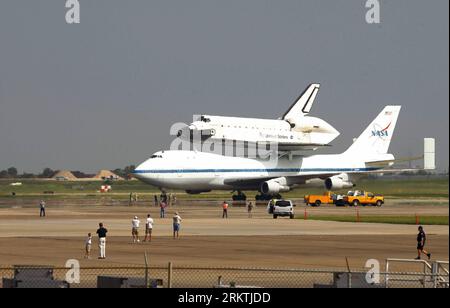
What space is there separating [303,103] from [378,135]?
78.5 ft

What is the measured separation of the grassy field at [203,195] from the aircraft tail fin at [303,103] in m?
13.9

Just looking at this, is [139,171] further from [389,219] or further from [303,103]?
[303,103]

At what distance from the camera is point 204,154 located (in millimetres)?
119250

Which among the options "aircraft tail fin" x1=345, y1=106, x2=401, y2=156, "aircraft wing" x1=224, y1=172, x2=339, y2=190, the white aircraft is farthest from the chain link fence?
"aircraft tail fin" x1=345, y1=106, x2=401, y2=156

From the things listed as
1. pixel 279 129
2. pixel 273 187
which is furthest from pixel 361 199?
pixel 279 129

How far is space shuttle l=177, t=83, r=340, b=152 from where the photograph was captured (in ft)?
461

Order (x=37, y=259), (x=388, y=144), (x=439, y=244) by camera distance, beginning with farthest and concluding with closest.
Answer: (x=388, y=144), (x=439, y=244), (x=37, y=259)

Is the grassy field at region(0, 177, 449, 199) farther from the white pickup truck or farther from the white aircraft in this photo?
the white pickup truck

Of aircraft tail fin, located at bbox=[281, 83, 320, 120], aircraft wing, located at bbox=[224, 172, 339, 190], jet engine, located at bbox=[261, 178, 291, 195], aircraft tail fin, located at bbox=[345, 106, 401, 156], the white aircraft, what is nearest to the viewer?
the white aircraft

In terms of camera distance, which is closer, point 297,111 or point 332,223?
point 332,223

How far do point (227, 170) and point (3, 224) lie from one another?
168ft

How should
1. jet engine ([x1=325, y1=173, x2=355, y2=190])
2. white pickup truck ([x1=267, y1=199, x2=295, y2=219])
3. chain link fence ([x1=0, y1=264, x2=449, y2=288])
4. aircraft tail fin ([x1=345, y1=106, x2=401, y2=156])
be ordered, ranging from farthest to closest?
aircraft tail fin ([x1=345, y1=106, x2=401, y2=156])
jet engine ([x1=325, y1=173, x2=355, y2=190])
white pickup truck ([x1=267, y1=199, x2=295, y2=219])
chain link fence ([x1=0, y1=264, x2=449, y2=288])

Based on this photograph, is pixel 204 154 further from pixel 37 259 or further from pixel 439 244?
pixel 37 259
